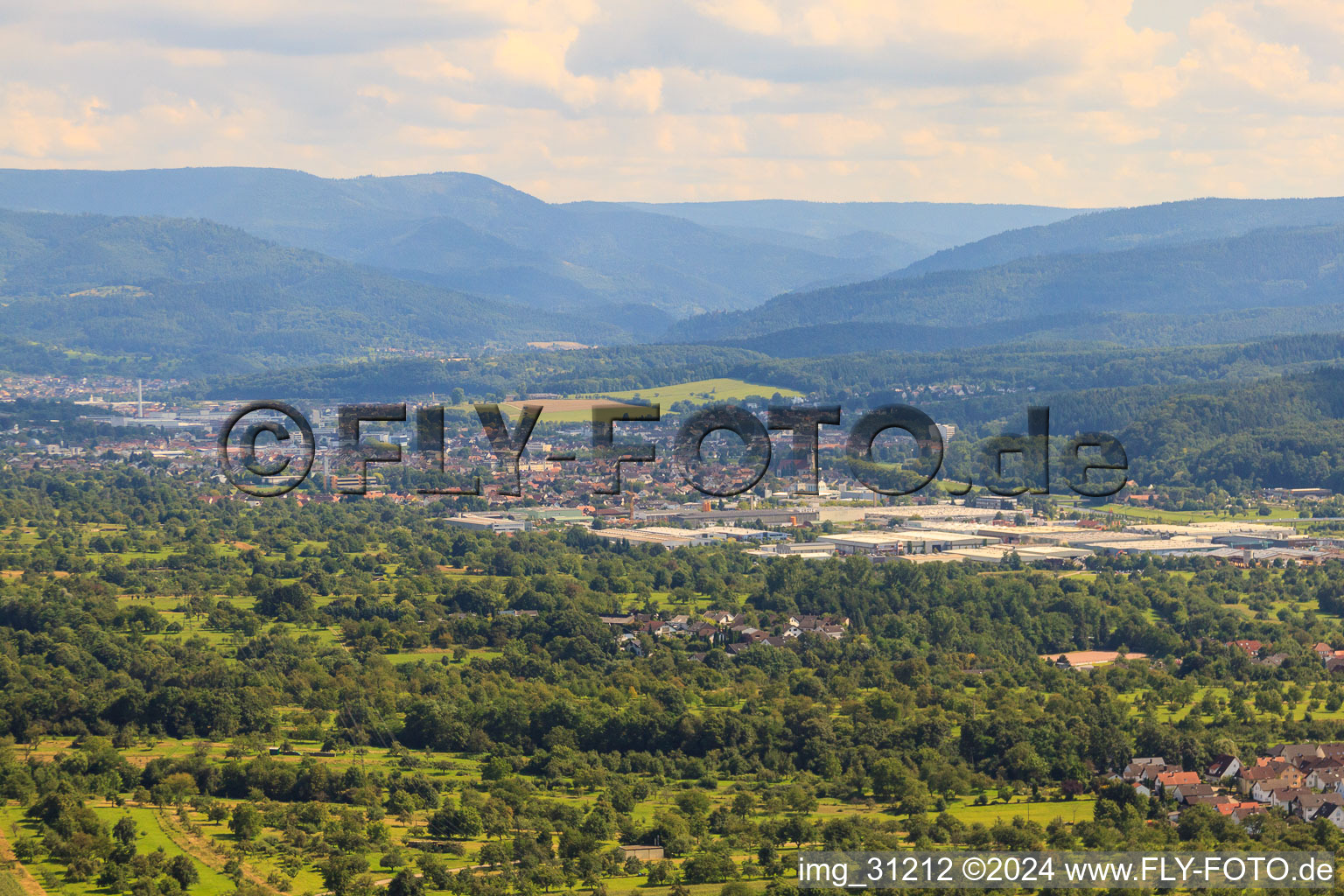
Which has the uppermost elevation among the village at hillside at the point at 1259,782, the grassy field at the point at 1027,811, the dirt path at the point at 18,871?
the village at hillside at the point at 1259,782

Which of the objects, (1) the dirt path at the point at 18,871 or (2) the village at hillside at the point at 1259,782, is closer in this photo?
(1) the dirt path at the point at 18,871

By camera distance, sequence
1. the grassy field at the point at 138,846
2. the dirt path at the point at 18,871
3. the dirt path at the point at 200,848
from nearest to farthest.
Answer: the dirt path at the point at 18,871, the grassy field at the point at 138,846, the dirt path at the point at 200,848

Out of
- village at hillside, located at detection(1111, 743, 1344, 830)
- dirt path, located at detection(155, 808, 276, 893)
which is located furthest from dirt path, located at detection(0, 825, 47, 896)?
village at hillside, located at detection(1111, 743, 1344, 830)

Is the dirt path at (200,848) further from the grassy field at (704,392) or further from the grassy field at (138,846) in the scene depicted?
the grassy field at (704,392)

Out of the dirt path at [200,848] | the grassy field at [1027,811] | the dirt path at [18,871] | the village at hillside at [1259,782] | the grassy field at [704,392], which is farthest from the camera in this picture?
the grassy field at [704,392]

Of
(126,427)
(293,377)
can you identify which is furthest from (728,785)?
(293,377)

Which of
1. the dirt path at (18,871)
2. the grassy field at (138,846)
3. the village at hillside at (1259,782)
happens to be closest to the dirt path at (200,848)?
the grassy field at (138,846)

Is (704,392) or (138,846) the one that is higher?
(704,392)

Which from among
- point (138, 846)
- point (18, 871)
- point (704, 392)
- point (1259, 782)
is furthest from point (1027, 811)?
point (704, 392)

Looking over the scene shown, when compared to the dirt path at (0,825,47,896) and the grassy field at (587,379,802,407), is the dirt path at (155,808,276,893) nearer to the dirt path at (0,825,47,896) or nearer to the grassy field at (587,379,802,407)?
the dirt path at (0,825,47,896)

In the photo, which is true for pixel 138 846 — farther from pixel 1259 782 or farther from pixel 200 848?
pixel 1259 782
